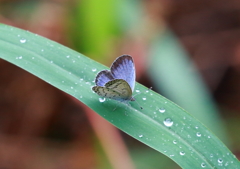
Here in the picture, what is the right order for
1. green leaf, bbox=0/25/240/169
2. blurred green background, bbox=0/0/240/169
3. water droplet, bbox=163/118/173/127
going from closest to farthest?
green leaf, bbox=0/25/240/169 → water droplet, bbox=163/118/173/127 → blurred green background, bbox=0/0/240/169

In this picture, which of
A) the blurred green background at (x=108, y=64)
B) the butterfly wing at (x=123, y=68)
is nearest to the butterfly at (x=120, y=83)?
the butterfly wing at (x=123, y=68)

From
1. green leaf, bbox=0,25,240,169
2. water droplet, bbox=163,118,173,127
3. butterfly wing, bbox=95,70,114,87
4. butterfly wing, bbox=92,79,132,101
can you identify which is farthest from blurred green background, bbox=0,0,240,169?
water droplet, bbox=163,118,173,127

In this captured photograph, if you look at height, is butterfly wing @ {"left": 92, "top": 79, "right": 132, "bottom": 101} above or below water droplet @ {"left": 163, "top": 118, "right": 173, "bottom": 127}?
above

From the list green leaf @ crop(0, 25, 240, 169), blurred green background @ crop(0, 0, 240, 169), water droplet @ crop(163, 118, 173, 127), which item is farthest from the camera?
blurred green background @ crop(0, 0, 240, 169)

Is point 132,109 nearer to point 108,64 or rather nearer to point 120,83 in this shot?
point 120,83

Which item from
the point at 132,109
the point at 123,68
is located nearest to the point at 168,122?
the point at 132,109

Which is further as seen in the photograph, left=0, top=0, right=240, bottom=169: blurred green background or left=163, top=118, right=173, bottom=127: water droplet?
left=0, top=0, right=240, bottom=169: blurred green background

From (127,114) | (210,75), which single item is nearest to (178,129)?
(127,114)

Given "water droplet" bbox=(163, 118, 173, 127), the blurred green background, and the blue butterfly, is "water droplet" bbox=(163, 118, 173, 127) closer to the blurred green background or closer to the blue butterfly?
the blue butterfly

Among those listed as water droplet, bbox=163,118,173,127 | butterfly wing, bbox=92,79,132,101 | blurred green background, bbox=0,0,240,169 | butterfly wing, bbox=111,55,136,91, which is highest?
blurred green background, bbox=0,0,240,169
